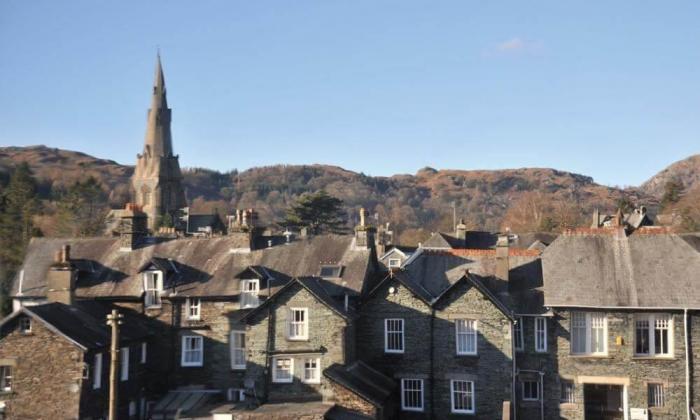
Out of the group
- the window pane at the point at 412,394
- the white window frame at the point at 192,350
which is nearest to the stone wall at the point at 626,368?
the window pane at the point at 412,394

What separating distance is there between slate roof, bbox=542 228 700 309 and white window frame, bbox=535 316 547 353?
911mm

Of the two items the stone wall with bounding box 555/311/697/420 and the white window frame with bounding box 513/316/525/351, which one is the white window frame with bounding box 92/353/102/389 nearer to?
the white window frame with bounding box 513/316/525/351

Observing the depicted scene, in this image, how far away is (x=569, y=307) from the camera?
112 feet

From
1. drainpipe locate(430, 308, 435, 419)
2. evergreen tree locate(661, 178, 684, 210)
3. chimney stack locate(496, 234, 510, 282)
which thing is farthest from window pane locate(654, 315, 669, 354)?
evergreen tree locate(661, 178, 684, 210)

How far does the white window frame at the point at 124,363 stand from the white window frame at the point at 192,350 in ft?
12.0

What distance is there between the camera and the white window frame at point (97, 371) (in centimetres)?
3112

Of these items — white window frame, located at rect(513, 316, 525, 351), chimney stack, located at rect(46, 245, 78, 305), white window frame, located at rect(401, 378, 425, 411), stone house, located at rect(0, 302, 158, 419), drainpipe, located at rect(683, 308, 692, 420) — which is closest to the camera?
stone house, located at rect(0, 302, 158, 419)

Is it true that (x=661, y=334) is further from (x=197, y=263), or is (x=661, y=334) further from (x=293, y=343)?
(x=197, y=263)

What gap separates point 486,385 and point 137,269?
18.8 meters

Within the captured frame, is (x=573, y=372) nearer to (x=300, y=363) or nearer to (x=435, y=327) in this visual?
(x=435, y=327)

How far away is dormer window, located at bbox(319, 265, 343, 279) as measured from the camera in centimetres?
3809

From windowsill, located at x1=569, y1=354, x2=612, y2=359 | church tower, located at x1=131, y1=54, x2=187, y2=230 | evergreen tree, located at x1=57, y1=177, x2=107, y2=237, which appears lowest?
windowsill, located at x1=569, y1=354, x2=612, y2=359

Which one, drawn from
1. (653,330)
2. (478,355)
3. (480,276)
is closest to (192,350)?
(478,355)

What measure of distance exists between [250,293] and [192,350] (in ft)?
13.1
